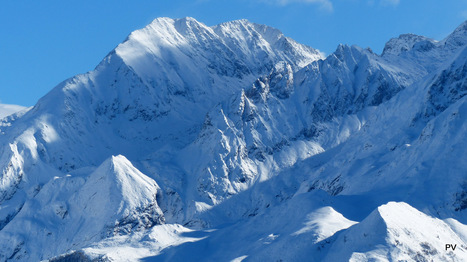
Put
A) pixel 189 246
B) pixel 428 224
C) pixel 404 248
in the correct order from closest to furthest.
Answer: pixel 404 248 → pixel 428 224 → pixel 189 246

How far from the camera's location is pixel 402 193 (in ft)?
635

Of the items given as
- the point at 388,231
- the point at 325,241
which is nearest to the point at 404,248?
the point at 388,231

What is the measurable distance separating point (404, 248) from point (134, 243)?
6151 cm

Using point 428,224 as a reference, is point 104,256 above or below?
above

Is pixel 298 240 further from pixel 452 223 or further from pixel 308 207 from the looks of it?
pixel 452 223

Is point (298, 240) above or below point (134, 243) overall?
below

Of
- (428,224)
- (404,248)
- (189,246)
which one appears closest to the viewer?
(404,248)

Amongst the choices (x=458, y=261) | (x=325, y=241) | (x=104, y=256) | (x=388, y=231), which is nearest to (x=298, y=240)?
(x=325, y=241)

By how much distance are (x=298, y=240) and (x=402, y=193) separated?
1573 inches

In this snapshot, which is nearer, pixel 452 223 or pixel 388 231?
pixel 388 231

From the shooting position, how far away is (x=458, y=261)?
157875mm

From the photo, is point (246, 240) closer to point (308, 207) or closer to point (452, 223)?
point (308, 207)

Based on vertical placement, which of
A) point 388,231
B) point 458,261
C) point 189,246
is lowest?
point 458,261

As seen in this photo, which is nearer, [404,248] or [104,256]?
[404,248]
